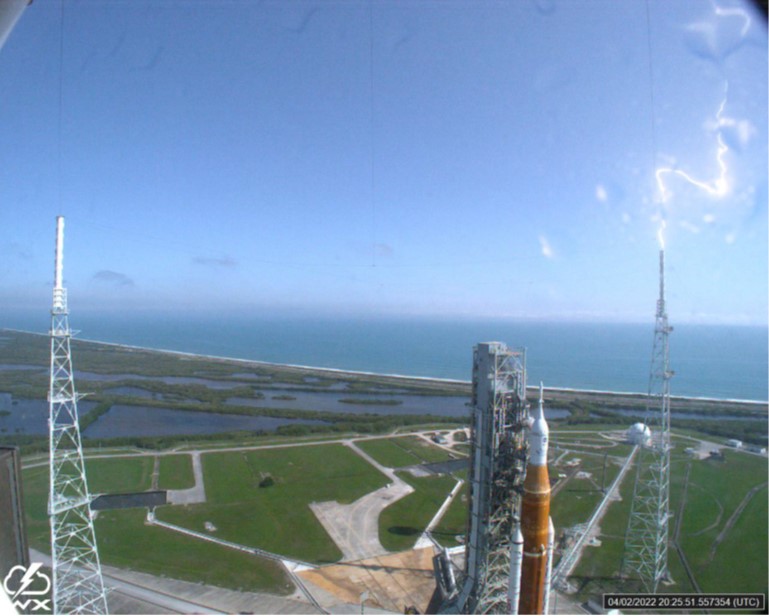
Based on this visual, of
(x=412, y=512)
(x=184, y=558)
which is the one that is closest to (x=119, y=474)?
(x=184, y=558)

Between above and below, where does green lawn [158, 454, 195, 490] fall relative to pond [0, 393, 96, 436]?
below

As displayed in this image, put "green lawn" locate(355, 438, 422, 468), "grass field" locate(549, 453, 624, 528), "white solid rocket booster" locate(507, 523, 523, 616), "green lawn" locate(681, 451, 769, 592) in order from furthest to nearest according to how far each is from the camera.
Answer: "green lawn" locate(355, 438, 422, 468) < "grass field" locate(549, 453, 624, 528) < "green lawn" locate(681, 451, 769, 592) < "white solid rocket booster" locate(507, 523, 523, 616)

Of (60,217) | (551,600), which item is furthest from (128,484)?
(551,600)

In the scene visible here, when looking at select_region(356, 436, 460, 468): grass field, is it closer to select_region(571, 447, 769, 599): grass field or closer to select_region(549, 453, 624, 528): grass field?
select_region(549, 453, 624, 528): grass field

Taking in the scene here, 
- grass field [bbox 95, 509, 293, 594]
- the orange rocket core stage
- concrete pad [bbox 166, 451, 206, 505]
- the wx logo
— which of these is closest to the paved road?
grass field [bbox 95, 509, 293, 594]

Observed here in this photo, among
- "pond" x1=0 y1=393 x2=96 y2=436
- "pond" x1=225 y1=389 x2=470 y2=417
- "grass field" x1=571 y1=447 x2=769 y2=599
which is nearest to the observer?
"grass field" x1=571 y1=447 x2=769 y2=599

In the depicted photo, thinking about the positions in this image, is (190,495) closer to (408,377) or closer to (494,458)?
(494,458)
